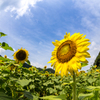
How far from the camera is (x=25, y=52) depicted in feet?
11.6

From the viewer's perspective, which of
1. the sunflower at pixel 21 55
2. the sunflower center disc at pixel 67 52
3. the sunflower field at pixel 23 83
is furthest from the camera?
the sunflower at pixel 21 55

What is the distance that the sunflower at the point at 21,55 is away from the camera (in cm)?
340

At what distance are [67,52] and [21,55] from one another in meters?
2.21

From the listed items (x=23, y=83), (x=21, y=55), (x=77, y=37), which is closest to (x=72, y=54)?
(x=77, y=37)

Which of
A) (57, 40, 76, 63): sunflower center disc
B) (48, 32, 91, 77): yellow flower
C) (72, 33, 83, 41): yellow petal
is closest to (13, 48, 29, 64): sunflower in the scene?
(48, 32, 91, 77): yellow flower

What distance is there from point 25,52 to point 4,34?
1.13 metres

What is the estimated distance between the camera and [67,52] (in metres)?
1.57

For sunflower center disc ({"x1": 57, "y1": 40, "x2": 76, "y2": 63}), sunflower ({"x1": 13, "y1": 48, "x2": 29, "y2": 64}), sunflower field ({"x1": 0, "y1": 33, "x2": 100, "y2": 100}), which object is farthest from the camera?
sunflower ({"x1": 13, "y1": 48, "x2": 29, "y2": 64})

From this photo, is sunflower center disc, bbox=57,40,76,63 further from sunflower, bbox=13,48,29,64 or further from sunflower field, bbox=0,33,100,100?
sunflower, bbox=13,48,29,64

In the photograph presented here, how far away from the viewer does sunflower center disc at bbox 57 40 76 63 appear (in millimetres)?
1527

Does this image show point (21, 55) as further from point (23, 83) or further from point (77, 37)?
point (77, 37)

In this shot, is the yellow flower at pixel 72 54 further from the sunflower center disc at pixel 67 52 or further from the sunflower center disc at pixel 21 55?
the sunflower center disc at pixel 21 55

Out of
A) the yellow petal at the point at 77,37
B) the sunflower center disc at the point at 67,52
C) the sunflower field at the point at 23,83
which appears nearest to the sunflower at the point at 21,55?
the sunflower field at the point at 23,83

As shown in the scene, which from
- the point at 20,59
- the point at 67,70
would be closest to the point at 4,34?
the point at 20,59
